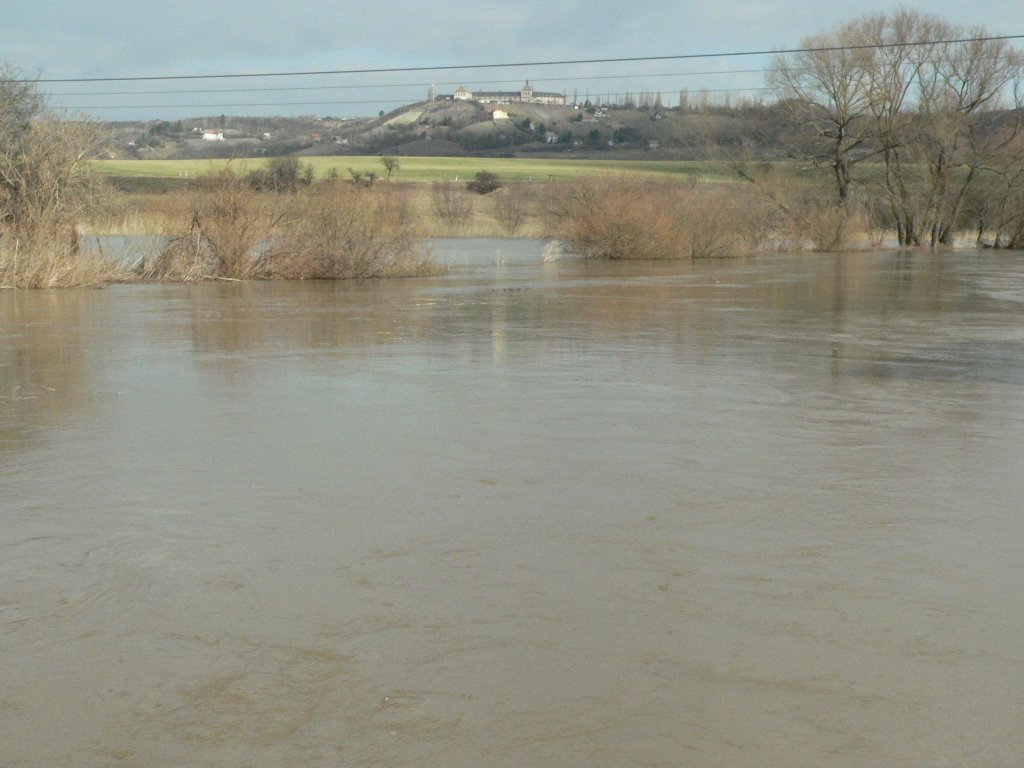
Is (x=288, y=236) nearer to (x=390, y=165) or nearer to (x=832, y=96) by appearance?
(x=832, y=96)

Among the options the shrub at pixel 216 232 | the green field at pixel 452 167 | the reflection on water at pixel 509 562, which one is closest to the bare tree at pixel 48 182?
the shrub at pixel 216 232

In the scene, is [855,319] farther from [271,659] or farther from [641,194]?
[641,194]

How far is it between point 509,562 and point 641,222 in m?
36.6

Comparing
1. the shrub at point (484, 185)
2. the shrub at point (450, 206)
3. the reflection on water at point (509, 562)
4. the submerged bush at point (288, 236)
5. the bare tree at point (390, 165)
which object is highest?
the bare tree at point (390, 165)

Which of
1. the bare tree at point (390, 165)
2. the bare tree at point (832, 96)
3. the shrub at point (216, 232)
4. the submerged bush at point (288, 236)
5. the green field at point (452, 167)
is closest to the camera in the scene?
the shrub at point (216, 232)

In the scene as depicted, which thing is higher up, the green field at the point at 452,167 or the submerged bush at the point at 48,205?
the green field at the point at 452,167

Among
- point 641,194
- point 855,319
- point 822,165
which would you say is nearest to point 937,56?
point 822,165

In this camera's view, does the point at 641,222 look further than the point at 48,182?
Yes

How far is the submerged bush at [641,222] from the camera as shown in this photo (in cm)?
4216

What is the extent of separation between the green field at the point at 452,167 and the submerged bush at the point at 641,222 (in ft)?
141

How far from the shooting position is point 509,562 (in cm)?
626

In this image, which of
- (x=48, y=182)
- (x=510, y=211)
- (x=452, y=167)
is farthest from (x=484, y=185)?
(x=48, y=182)

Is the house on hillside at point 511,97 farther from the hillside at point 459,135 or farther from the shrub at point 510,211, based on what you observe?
the shrub at point 510,211

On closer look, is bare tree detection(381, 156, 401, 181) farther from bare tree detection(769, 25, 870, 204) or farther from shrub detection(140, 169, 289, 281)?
shrub detection(140, 169, 289, 281)
